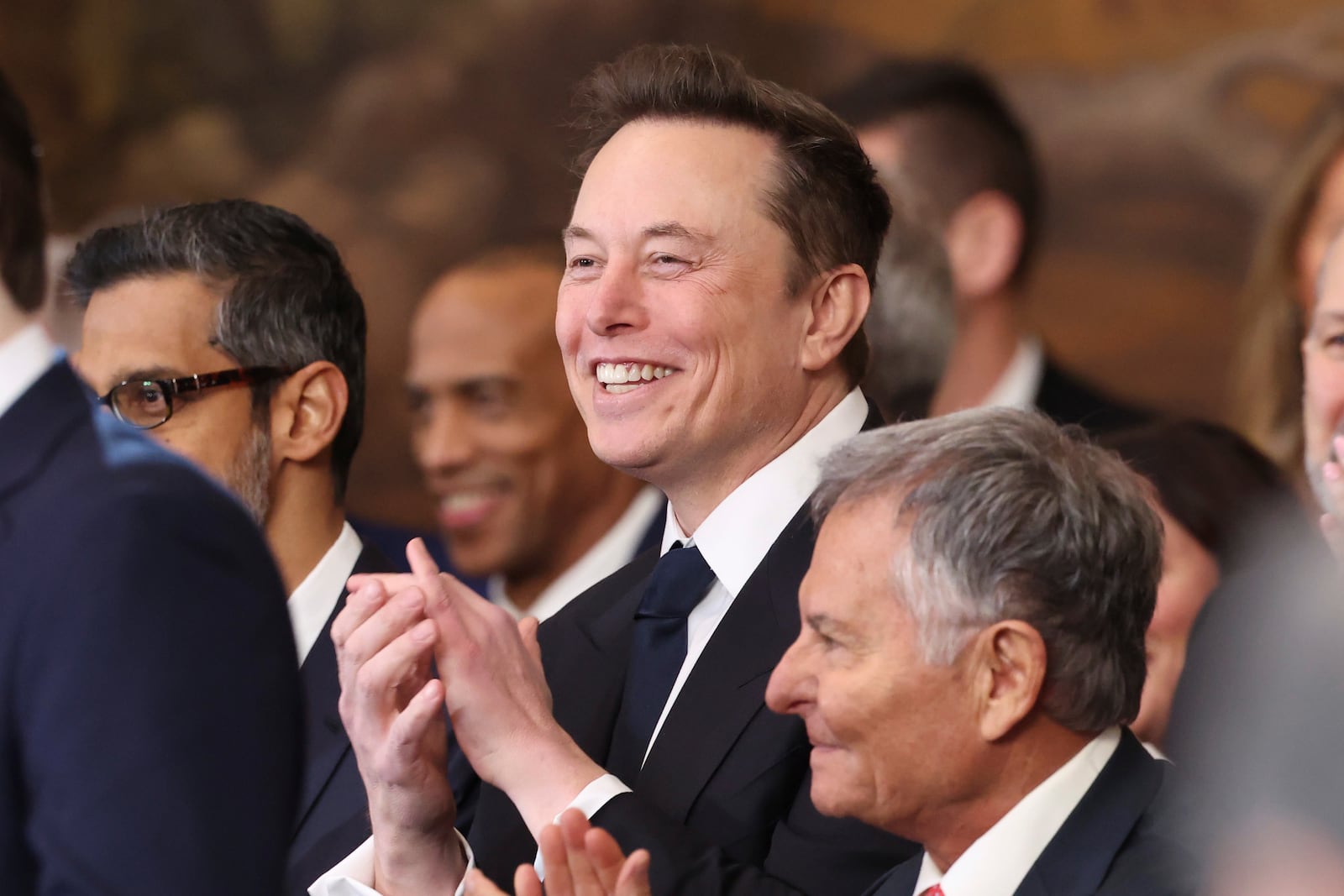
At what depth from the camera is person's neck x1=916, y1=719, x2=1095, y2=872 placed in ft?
6.57

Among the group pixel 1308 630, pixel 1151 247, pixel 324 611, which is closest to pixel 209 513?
pixel 1308 630

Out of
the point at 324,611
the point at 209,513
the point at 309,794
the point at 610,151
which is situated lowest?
the point at 309,794

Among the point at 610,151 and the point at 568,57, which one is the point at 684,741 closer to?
the point at 610,151

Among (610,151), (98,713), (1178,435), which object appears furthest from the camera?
(1178,435)

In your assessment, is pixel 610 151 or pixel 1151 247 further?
pixel 1151 247

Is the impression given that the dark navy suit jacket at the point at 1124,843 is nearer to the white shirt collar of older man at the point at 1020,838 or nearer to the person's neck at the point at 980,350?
the white shirt collar of older man at the point at 1020,838

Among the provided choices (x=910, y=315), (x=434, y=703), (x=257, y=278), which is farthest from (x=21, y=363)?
(x=910, y=315)

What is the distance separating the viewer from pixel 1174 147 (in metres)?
6.17

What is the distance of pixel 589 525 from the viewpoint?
576cm

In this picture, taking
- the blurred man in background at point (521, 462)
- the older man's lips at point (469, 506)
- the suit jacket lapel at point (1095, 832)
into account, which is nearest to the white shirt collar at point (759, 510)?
the suit jacket lapel at point (1095, 832)

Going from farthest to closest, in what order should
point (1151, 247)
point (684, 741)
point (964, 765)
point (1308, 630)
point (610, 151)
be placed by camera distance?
point (1151, 247) → point (610, 151) → point (684, 741) → point (964, 765) → point (1308, 630)

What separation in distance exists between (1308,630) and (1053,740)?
33.0 inches

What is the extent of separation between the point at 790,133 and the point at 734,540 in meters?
0.60

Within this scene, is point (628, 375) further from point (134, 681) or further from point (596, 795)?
point (134, 681)
